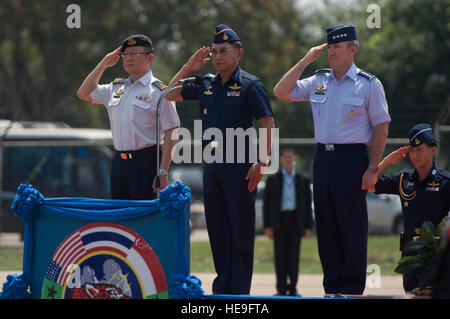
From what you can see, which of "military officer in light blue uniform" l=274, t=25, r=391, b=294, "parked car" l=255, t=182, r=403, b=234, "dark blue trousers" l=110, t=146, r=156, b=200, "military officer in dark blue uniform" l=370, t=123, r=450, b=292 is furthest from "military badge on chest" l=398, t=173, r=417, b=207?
"parked car" l=255, t=182, r=403, b=234

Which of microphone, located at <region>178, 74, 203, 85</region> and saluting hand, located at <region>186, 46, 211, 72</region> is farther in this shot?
saluting hand, located at <region>186, 46, 211, 72</region>

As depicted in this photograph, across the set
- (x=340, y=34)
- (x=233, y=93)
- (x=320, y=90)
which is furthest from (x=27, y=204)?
(x=340, y=34)

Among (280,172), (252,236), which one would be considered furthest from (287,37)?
(252,236)

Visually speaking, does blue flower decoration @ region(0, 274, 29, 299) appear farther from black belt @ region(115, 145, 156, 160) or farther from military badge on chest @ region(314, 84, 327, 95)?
military badge on chest @ region(314, 84, 327, 95)

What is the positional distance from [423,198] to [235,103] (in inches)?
58.7

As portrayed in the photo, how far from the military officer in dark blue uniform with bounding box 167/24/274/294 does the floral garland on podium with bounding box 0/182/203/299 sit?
95cm

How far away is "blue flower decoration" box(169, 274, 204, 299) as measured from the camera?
175 inches

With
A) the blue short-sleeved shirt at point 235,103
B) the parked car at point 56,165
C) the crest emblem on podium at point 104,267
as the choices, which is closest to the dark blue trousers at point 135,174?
the blue short-sleeved shirt at point 235,103

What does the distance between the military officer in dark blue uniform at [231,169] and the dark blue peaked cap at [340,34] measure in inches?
24.4

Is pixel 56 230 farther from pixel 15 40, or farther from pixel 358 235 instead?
pixel 15 40

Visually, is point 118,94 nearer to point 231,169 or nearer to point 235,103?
point 235,103

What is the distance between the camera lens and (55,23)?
2439 centimetres

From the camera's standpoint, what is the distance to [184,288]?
445cm
